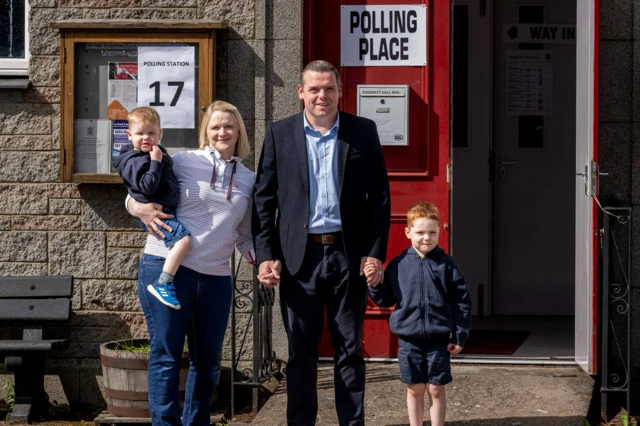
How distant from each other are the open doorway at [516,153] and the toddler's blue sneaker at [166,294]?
4287 millimetres

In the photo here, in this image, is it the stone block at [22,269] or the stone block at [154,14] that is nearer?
the stone block at [154,14]

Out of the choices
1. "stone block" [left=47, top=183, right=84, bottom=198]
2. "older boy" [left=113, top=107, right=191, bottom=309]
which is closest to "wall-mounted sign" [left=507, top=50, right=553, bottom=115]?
"stone block" [left=47, top=183, right=84, bottom=198]

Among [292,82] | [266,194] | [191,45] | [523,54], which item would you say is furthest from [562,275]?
[266,194]

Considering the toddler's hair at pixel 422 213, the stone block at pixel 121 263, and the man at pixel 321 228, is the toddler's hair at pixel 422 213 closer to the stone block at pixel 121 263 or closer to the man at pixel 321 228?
the man at pixel 321 228

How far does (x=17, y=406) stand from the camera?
6578 millimetres

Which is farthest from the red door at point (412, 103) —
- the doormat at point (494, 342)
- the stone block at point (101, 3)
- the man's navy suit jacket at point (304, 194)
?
the man's navy suit jacket at point (304, 194)

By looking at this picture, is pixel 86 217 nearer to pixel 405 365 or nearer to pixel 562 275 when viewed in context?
pixel 405 365

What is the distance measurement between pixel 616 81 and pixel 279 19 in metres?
2.18

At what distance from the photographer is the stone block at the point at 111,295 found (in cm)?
680

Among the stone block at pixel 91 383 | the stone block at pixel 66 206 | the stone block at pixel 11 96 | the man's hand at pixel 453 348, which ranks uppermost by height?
the stone block at pixel 11 96

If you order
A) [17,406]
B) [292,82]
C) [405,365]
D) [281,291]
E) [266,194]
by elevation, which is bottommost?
[17,406]

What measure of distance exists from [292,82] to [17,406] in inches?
107

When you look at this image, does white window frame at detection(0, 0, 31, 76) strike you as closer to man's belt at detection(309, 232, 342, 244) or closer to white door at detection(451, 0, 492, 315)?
man's belt at detection(309, 232, 342, 244)

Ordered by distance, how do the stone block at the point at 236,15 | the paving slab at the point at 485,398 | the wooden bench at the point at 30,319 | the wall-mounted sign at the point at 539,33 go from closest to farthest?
1. the paving slab at the point at 485,398
2. the wooden bench at the point at 30,319
3. the stone block at the point at 236,15
4. the wall-mounted sign at the point at 539,33
